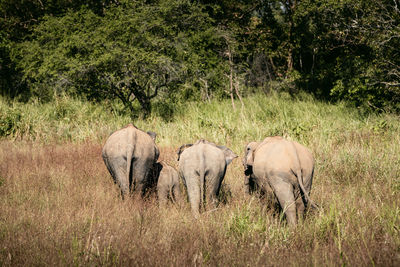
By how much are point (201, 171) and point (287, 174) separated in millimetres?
917

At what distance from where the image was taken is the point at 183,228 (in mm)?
3764

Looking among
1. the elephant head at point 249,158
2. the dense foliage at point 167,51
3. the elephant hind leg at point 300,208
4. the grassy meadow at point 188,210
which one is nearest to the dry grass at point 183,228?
the grassy meadow at point 188,210

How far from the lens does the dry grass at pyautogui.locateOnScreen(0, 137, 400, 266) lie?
3035 millimetres

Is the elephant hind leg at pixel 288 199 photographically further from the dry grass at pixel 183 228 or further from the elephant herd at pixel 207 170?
the dry grass at pixel 183 228

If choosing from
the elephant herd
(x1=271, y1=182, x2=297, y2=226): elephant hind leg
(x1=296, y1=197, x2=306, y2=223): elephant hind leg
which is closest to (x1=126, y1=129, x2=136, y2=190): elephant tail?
the elephant herd

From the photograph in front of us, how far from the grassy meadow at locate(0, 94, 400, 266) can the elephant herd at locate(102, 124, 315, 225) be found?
0.20 m

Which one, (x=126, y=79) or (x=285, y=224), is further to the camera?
(x=126, y=79)

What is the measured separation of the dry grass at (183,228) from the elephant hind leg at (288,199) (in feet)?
0.39

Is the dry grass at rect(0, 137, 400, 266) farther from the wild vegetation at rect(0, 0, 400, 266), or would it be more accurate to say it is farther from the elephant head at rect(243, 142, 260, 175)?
the elephant head at rect(243, 142, 260, 175)

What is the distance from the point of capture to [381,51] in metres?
10.8

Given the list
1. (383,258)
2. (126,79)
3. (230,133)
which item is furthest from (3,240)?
(126,79)

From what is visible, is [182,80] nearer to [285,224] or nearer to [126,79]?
[126,79]

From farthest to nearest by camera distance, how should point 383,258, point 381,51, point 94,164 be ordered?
1. point 381,51
2. point 94,164
3. point 383,258

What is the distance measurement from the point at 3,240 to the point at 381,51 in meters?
11.0
